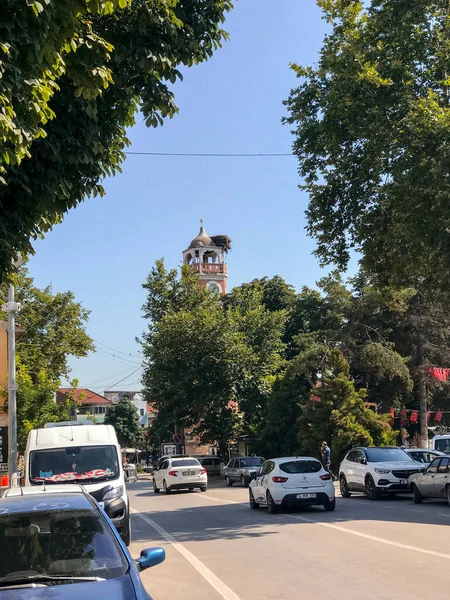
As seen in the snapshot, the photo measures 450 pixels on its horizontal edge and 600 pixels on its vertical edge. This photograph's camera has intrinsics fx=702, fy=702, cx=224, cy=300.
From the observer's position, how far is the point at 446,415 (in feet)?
170

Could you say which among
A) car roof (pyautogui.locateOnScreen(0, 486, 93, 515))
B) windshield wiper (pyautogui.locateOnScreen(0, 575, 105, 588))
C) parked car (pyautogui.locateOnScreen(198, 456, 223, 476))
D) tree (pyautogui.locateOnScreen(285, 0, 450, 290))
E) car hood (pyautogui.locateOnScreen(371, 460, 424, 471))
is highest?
tree (pyautogui.locateOnScreen(285, 0, 450, 290))

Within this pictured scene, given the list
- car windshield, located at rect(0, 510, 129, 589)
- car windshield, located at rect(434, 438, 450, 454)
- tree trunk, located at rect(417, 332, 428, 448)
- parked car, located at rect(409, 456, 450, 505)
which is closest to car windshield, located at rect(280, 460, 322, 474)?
parked car, located at rect(409, 456, 450, 505)

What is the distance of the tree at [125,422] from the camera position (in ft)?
331

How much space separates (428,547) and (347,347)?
35.2 metres

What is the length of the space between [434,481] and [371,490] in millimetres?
3106

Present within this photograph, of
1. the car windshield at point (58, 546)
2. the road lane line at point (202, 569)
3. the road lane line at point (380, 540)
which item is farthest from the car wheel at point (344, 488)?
the car windshield at point (58, 546)

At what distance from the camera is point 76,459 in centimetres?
1380

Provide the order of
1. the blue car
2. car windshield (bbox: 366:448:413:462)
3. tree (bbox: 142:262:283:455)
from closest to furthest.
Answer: the blue car → car windshield (bbox: 366:448:413:462) → tree (bbox: 142:262:283:455)

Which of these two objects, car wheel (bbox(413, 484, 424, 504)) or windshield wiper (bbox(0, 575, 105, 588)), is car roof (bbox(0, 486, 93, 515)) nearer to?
windshield wiper (bbox(0, 575, 105, 588))

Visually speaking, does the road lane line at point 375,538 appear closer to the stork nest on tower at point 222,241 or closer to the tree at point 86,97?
the tree at point 86,97

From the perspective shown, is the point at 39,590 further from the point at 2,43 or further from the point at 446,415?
the point at 446,415

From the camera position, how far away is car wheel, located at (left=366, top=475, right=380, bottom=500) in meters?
21.9

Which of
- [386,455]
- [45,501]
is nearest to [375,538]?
[45,501]

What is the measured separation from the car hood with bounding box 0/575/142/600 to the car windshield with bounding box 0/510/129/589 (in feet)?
0.51
